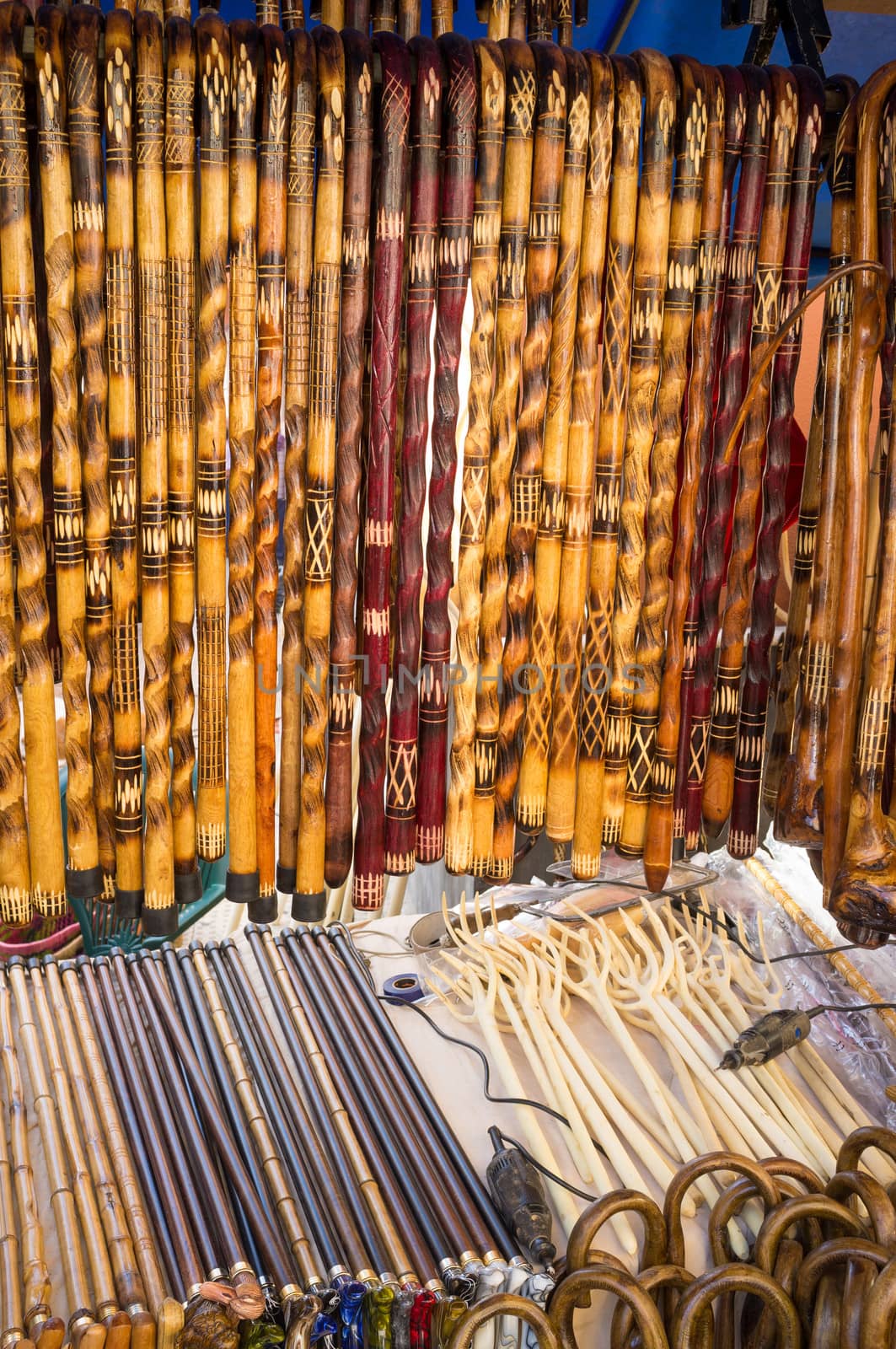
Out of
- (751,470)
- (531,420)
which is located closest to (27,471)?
(531,420)

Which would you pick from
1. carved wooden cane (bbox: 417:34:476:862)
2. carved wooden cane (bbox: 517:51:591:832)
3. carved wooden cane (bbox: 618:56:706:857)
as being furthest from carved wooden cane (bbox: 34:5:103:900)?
carved wooden cane (bbox: 618:56:706:857)

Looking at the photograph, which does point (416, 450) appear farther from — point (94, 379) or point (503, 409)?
point (94, 379)

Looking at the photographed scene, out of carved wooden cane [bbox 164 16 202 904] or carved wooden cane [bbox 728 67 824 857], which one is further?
carved wooden cane [bbox 728 67 824 857]

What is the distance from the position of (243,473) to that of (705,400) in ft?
1.53

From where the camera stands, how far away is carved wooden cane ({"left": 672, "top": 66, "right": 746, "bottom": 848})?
92 cm

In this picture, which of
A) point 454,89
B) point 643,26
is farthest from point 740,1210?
point 643,26

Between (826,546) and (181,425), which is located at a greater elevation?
(181,425)

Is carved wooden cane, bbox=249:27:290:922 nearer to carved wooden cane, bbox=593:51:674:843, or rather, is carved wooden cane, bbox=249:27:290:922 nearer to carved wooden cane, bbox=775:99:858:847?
carved wooden cane, bbox=593:51:674:843

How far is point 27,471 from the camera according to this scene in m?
0.87

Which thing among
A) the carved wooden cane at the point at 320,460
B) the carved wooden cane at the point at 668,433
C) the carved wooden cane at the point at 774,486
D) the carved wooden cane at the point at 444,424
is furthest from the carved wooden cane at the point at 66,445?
the carved wooden cane at the point at 774,486

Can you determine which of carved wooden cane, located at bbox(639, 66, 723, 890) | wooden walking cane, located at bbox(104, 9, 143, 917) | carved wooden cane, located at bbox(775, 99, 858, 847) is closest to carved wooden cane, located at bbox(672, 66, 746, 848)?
carved wooden cane, located at bbox(639, 66, 723, 890)

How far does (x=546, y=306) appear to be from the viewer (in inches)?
36.4

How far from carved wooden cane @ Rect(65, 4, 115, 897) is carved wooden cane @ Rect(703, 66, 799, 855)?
617 mm

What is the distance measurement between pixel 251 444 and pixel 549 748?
435 mm
